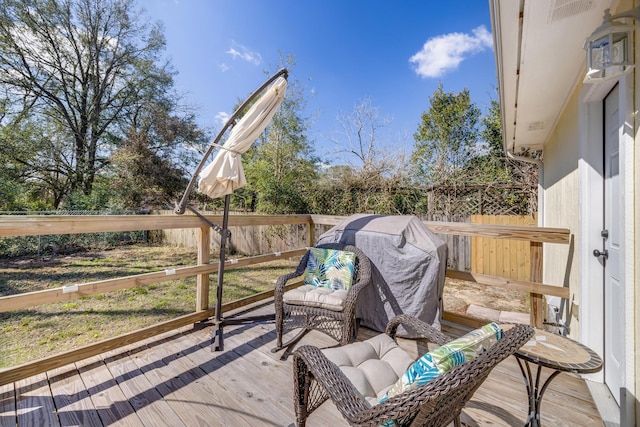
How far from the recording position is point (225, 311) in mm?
3088

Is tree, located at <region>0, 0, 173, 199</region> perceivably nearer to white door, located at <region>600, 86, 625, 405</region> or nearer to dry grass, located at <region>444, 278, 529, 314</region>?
dry grass, located at <region>444, 278, 529, 314</region>

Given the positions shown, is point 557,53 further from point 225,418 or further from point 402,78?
point 402,78

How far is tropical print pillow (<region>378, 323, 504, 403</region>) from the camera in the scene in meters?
0.86

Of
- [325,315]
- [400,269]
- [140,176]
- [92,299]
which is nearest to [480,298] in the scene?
[400,269]

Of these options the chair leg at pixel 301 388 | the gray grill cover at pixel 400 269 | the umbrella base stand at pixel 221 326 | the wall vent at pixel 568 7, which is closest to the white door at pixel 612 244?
the wall vent at pixel 568 7

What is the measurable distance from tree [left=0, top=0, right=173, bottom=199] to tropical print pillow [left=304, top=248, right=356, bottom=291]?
10.6 metres

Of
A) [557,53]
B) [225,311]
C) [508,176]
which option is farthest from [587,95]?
[508,176]

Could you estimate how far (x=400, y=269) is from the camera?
2.56 metres

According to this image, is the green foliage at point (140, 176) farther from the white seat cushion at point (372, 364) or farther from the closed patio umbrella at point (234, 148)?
the white seat cushion at point (372, 364)

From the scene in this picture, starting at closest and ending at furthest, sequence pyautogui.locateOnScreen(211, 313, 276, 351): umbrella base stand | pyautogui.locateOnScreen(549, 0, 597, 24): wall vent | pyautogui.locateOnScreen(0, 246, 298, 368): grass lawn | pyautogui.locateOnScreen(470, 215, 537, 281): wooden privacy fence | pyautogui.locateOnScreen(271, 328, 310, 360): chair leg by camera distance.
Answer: pyautogui.locateOnScreen(549, 0, 597, 24): wall vent → pyautogui.locateOnScreen(271, 328, 310, 360): chair leg → pyautogui.locateOnScreen(211, 313, 276, 351): umbrella base stand → pyautogui.locateOnScreen(0, 246, 298, 368): grass lawn → pyautogui.locateOnScreen(470, 215, 537, 281): wooden privacy fence

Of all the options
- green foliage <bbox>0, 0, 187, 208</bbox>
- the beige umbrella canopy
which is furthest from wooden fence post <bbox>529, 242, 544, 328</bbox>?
green foliage <bbox>0, 0, 187, 208</bbox>

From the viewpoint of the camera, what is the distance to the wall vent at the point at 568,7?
Result: 143 centimetres

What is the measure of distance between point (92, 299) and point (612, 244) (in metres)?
6.50

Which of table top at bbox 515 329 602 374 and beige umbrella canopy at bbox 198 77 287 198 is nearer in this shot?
table top at bbox 515 329 602 374
